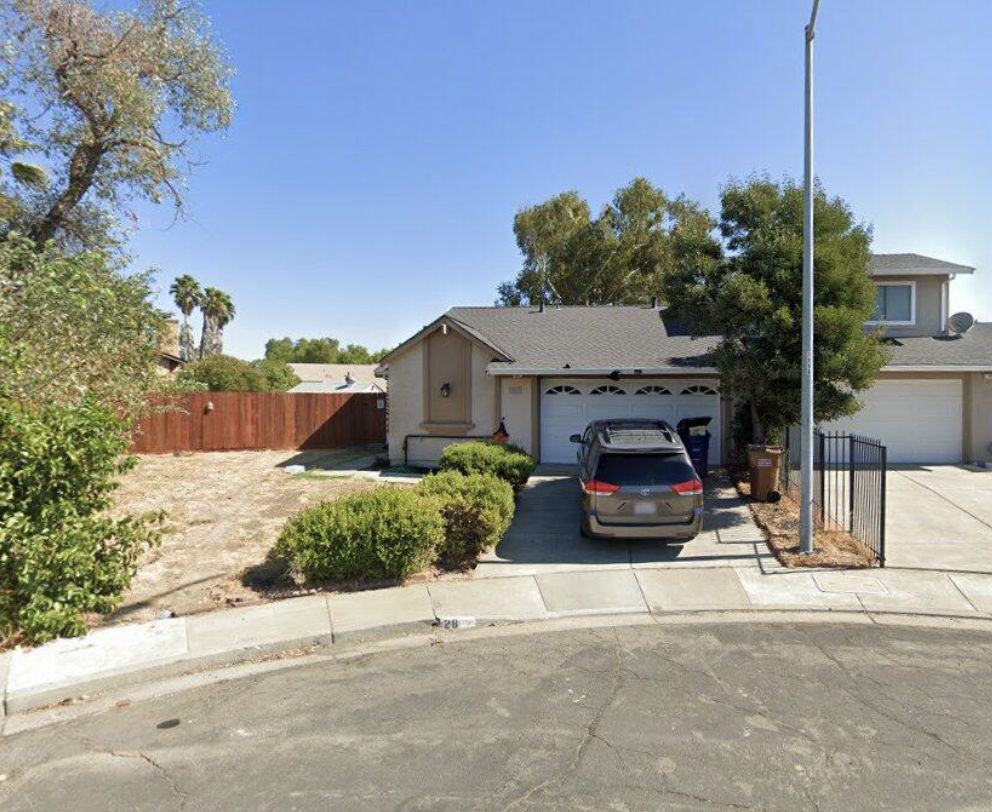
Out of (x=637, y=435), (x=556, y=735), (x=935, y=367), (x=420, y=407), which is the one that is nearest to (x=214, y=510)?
(x=420, y=407)

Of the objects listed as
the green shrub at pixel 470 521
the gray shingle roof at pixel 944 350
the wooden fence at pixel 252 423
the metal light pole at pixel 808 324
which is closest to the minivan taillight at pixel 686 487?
the metal light pole at pixel 808 324

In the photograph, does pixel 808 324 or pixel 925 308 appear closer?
pixel 808 324

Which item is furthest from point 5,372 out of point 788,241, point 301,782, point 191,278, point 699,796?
point 191,278

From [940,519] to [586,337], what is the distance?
31.3 ft

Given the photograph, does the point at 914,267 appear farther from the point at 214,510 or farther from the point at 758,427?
the point at 214,510

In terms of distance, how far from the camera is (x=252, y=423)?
830 inches

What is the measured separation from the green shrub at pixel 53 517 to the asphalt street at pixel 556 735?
1708 millimetres

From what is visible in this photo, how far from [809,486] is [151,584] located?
8561 mm

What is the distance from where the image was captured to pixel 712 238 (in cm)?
1180

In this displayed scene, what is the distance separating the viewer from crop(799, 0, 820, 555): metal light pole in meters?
8.33

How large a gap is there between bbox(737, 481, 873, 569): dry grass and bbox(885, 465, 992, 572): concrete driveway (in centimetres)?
44

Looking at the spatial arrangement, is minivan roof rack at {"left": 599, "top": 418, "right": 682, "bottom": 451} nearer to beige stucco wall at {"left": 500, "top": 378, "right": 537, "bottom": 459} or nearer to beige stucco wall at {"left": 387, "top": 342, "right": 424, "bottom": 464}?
beige stucco wall at {"left": 500, "top": 378, "right": 537, "bottom": 459}

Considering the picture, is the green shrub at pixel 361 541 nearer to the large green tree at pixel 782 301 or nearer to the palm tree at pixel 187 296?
the large green tree at pixel 782 301

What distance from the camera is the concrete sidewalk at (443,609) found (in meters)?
5.55
